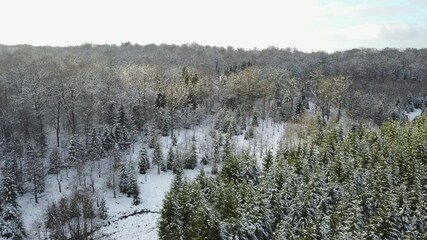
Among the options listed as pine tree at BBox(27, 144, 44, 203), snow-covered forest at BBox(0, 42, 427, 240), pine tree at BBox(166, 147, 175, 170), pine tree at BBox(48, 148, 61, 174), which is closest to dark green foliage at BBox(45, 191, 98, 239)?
snow-covered forest at BBox(0, 42, 427, 240)

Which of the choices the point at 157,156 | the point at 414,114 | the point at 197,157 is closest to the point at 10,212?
the point at 157,156

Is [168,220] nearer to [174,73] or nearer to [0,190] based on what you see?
[0,190]

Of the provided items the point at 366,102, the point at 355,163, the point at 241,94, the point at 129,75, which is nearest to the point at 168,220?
the point at 355,163

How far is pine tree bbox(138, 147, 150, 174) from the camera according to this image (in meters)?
70.3

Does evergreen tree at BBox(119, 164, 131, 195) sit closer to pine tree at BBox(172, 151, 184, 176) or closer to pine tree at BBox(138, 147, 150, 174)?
pine tree at BBox(138, 147, 150, 174)

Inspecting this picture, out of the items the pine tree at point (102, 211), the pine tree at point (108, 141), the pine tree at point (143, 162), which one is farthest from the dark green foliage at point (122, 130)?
the pine tree at point (102, 211)

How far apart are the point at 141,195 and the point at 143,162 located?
7.14m

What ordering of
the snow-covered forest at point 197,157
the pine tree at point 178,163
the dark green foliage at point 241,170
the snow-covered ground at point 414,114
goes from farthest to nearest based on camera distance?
the snow-covered ground at point 414,114 → the pine tree at point 178,163 → the dark green foliage at point 241,170 → the snow-covered forest at point 197,157

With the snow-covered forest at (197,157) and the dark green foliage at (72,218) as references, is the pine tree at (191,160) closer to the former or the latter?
the snow-covered forest at (197,157)

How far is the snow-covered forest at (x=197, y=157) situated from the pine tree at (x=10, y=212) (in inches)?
9.7

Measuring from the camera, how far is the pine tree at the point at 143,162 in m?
70.3

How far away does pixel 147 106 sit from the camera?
295ft

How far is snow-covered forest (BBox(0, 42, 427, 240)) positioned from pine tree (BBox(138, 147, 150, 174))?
18.8 inches

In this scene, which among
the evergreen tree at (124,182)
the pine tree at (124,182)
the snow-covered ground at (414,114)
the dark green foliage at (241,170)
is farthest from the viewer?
the snow-covered ground at (414,114)
